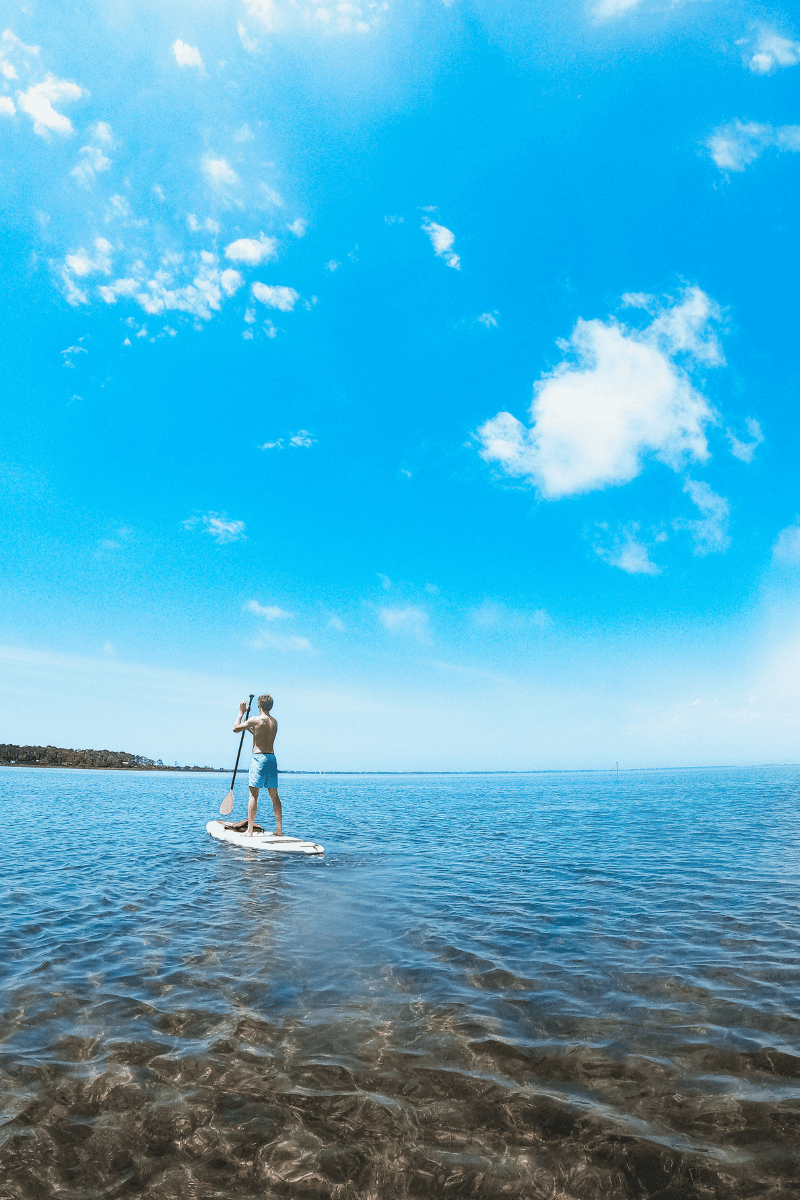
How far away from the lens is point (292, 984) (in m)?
8.18

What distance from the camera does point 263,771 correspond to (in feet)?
62.1

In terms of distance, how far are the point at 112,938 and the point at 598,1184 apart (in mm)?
8666

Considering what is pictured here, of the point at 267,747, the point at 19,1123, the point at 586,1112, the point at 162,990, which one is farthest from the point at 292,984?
the point at 267,747

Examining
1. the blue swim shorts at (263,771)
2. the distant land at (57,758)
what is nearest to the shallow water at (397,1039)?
the blue swim shorts at (263,771)

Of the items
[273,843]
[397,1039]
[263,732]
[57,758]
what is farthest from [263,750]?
[57,758]

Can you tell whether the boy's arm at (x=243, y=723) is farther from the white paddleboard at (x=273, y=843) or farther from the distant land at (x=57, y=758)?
the distant land at (x=57, y=758)

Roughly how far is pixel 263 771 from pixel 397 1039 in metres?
13.1

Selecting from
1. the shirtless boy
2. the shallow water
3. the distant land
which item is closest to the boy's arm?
the shirtless boy

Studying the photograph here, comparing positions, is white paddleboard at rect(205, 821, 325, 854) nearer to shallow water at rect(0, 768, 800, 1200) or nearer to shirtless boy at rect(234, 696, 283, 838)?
shirtless boy at rect(234, 696, 283, 838)

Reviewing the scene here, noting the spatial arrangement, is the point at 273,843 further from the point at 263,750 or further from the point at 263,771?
the point at 263,750

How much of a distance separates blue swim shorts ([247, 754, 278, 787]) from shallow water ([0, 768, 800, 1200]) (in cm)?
429

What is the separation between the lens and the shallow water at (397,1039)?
4.57m

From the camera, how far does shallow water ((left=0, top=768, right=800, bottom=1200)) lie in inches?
180

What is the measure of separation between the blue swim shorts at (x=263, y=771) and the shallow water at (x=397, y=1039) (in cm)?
429
